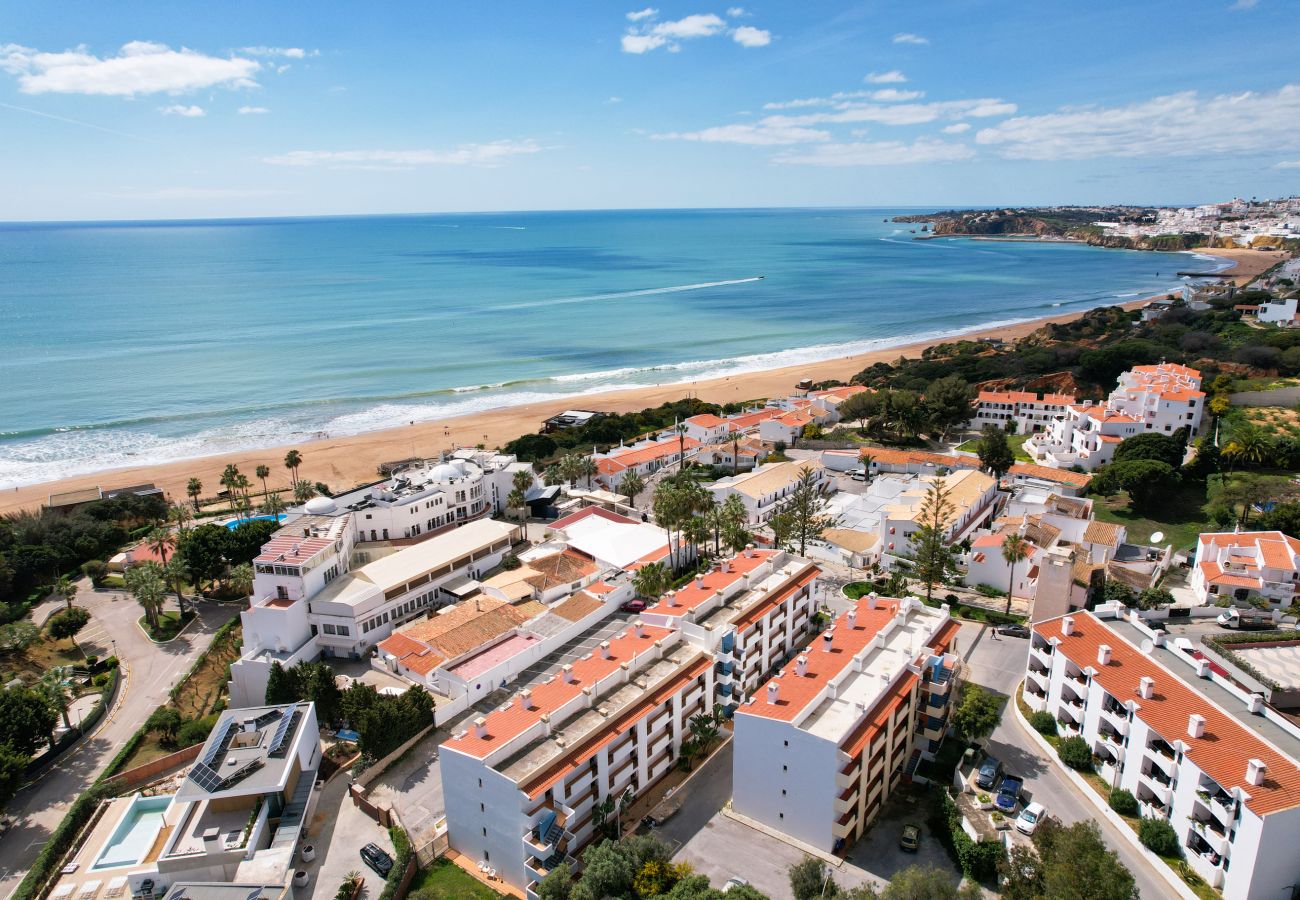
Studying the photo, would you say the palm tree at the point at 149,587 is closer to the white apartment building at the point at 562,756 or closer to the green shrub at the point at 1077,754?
the white apartment building at the point at 562,756

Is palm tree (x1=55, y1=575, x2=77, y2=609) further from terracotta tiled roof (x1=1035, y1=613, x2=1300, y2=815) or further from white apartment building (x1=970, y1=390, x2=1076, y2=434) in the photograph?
white apartment building (x1=970, y1=390, x2=1076, y2=434)

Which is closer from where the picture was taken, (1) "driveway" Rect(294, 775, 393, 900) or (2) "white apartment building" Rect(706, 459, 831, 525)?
(1) "driveway" Rect(294, 775, 393, 900)

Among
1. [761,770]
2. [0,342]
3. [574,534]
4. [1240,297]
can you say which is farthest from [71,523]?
[1240,297]

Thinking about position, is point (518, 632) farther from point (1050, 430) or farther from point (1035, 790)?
point (1050, 430)

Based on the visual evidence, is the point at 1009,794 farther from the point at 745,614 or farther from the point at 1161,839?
the point at 745,614

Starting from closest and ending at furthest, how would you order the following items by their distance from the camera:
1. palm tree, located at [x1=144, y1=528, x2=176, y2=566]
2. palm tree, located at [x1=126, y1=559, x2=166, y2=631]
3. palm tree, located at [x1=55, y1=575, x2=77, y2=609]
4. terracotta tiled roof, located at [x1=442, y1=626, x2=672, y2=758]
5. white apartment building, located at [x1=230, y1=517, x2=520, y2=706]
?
terracotta tiled roof, located at [x1=442, y1=626, x2=672, y2=758] < white apartment building, located at [x1=230, y1=517, x2=520, y2=706] < palm tree, located at [x1=126, y1=559, x2=166, y2=631] < palm tree, located at [x1=55, y1=575, x2=77, y2=609] < palm tree, located at [x1=144, y1=528, x2=176, y2=566]

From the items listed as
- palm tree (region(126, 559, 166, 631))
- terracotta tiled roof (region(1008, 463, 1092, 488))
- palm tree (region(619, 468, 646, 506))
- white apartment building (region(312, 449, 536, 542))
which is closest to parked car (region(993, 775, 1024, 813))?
terracotta tiled roof (region(1008, 463, 1092, 488))
